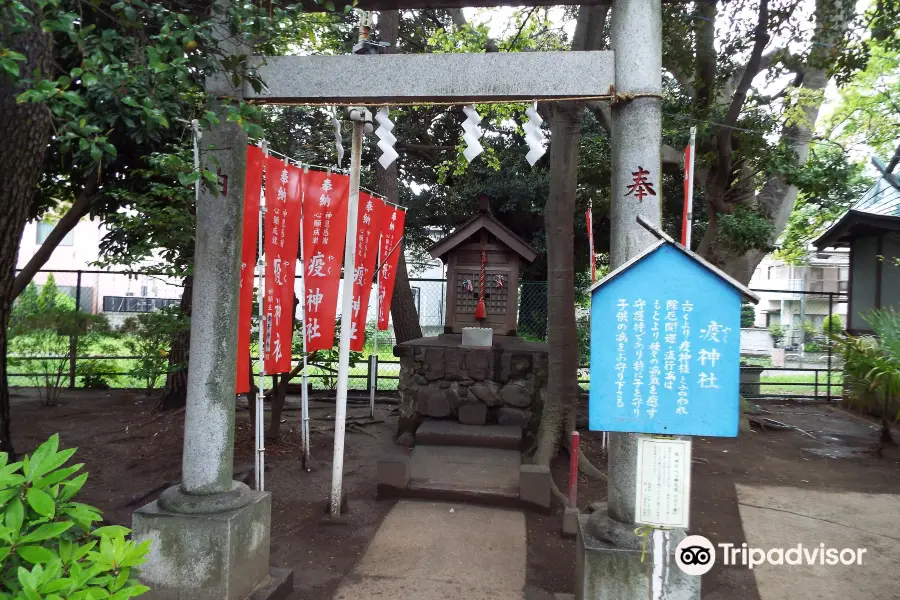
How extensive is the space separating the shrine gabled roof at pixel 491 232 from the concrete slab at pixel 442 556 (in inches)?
145

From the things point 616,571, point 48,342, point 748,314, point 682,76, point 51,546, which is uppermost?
point 682,76

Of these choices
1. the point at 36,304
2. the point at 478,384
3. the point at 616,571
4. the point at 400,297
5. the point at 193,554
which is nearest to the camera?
the point at 616,571

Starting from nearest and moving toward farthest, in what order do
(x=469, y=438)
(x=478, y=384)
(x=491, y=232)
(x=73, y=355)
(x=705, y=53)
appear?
(x=469, y=438) < (x=478, y=384) < (x=705, y=53) < (x=491, y=232) < (x=73, y=355)

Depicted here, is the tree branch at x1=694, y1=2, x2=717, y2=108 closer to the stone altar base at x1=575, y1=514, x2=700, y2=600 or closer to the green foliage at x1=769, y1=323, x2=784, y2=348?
the stone altar base at x1=575, y1=514, x2=700, y2=600

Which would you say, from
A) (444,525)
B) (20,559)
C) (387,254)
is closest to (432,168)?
(387,254)

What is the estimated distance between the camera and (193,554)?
3.42 meters

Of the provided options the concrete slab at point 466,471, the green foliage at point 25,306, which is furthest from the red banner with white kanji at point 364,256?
the green foliage at point 25,306

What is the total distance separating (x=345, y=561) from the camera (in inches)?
179

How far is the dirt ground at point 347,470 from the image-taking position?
4.61 m

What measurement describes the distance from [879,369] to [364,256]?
701cm

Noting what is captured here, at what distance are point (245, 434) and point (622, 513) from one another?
5787mm

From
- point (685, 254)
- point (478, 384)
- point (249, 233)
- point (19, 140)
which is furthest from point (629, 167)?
point (478, 384)

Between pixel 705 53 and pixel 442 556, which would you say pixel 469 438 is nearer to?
pixel 442 556

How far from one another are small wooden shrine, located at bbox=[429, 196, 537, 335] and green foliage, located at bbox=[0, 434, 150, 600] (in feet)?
21.0
